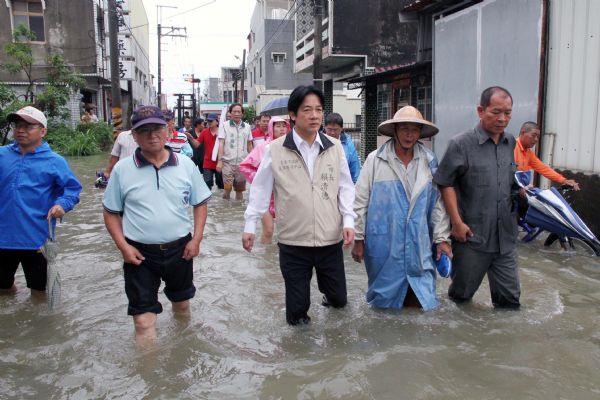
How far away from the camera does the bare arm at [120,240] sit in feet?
11.2

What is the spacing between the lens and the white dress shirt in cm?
373

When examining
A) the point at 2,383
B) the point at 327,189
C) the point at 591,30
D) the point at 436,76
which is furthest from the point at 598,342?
the point at 436,76

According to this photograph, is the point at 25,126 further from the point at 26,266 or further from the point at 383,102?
the point at 383,102

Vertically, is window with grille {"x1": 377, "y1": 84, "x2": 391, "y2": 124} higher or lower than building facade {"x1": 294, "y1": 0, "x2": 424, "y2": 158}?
lower

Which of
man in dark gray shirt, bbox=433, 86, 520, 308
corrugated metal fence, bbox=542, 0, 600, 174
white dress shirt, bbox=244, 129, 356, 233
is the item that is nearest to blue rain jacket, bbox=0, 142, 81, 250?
white dress shirt, bbox=244, 129, 356, 233

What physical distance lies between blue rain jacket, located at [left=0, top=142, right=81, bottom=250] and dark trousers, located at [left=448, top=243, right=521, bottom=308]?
3.06 m

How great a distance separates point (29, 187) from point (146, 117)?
1517 millimetres

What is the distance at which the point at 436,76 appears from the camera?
1030 centimetres

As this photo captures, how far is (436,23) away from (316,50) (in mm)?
6818

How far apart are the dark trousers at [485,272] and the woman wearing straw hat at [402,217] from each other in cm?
24

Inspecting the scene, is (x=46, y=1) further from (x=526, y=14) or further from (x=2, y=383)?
(x=2, y=383)

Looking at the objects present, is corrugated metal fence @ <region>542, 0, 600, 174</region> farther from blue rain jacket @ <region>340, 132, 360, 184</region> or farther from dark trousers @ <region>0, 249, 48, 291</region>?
dark trousers @ <region>0, 249, 48, 291</region>

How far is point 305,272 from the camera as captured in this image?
3783 mm

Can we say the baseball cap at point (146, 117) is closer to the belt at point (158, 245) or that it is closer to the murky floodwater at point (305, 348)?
the belt at point (158, 245)
